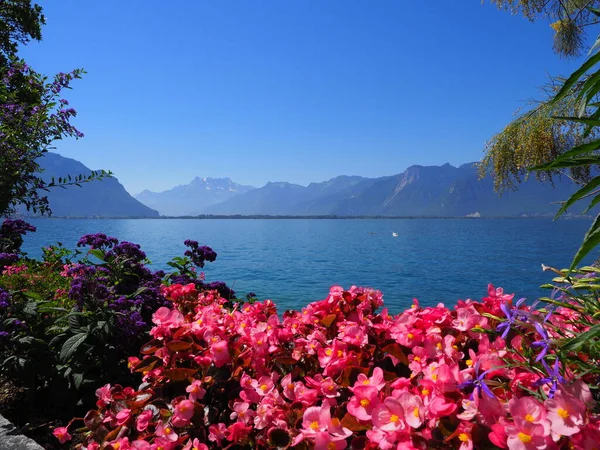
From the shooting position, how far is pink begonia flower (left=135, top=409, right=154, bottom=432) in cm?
185

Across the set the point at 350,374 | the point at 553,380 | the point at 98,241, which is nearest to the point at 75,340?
the point at 98,241

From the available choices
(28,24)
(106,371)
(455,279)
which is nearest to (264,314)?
(106,371)

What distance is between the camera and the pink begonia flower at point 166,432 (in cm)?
171

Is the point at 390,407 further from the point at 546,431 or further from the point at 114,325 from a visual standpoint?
the point at 114,325

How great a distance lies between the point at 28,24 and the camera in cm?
865

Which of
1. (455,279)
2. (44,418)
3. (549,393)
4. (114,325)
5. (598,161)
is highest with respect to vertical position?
(598,161)

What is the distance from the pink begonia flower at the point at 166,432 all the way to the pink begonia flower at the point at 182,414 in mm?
32

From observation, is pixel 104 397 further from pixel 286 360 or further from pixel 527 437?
pixel 527 437

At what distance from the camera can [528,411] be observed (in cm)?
120

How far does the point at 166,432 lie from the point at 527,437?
1.37 m

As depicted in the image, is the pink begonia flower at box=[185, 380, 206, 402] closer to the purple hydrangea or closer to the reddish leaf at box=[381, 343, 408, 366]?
the reddish leaf at box=[381, 343, 408, 366]

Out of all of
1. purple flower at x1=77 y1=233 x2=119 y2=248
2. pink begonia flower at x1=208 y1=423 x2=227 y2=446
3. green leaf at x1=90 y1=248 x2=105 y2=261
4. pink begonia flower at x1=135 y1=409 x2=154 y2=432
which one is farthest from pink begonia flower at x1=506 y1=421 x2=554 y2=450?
purple flower at x1=77 y1=233 x2=119 y2=248

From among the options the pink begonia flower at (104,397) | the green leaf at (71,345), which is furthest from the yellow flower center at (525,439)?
the green leaf at (71,345)

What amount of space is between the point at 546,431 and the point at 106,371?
109 inches
